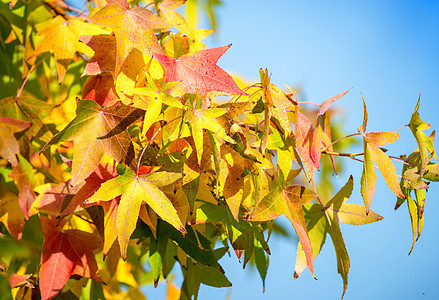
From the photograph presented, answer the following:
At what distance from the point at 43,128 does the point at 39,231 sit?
0.20 metres

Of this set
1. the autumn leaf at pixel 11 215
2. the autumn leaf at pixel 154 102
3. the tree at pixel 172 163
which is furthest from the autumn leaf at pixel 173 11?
the autumn leaf at pixel 11 215

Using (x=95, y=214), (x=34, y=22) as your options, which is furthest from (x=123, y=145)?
(x=34, y=22)

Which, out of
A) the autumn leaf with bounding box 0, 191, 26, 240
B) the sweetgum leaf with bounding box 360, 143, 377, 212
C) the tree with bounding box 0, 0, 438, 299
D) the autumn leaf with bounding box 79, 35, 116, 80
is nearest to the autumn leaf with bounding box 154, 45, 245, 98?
the tree with bounding box 0, 0, 438, 299

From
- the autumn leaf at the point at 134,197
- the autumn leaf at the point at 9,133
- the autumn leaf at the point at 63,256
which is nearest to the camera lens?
the autumn leaf at the point at 134,197

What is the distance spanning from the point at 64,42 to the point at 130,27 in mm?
233

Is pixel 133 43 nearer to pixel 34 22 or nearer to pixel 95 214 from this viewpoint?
pixel 95 214

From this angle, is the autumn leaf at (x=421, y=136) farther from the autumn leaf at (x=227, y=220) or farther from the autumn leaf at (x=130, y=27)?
the autumn leaf at (x=130, y=27)

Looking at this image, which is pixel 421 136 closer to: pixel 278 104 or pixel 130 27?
pixel 278 104

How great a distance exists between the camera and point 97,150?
1.81 feet

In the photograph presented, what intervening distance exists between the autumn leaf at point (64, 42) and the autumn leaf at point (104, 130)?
9.6 inches

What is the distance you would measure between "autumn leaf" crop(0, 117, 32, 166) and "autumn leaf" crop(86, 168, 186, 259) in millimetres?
292

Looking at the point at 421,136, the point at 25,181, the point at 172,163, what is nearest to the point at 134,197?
the point at 172,163

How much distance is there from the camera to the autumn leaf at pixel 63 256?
62 cm

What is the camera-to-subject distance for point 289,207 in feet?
1.97
